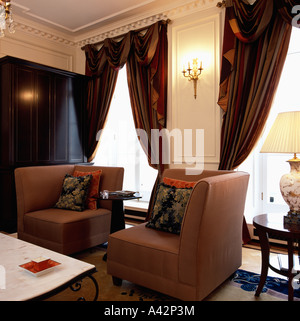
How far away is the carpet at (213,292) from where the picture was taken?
1.96 m

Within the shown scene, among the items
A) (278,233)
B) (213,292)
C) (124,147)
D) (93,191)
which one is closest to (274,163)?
(278,233)

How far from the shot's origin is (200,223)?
1.74 metres

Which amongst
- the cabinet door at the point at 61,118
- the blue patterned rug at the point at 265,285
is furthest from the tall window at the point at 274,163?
the cabinet door at the point at 61,118

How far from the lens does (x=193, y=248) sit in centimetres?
174

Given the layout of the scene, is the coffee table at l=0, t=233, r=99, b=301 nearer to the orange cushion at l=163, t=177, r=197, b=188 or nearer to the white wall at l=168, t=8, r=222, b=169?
the orange cushion at l=163, t=177, r=197, b=188

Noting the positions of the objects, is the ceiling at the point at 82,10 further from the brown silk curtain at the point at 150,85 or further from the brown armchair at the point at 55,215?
the brown armchair at the point at 55,215

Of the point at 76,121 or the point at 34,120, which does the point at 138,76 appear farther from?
the point at 34,120

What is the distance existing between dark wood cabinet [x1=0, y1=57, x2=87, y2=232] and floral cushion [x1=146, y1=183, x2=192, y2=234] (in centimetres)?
228

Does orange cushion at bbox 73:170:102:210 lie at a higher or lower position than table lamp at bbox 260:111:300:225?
lower

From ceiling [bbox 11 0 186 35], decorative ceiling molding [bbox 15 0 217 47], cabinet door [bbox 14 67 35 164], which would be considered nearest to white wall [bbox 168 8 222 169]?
decorative ceiling molding [bbox 15 0 217 47]

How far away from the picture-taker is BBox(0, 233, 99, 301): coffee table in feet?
4.02

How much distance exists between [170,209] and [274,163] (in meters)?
1.53
